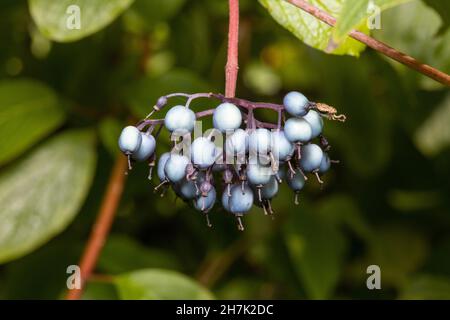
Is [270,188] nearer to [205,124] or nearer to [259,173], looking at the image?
[259,173]

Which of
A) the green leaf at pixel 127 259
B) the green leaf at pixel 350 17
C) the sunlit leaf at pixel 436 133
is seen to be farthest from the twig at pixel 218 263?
the green leaf at pixel 350 17

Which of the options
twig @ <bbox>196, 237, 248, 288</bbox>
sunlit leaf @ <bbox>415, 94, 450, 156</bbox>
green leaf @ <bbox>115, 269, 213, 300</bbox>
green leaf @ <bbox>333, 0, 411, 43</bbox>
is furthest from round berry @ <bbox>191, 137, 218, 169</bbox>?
sunlit leaf @ <bbox>415, 94, 450, 156</bbox>

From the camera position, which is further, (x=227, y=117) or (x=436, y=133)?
(x=436, y=133)

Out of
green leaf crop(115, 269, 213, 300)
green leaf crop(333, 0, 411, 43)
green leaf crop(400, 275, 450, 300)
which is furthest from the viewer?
green leaf crop(400, 275, 450, 300)

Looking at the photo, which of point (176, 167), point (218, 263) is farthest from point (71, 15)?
point (218, 263)

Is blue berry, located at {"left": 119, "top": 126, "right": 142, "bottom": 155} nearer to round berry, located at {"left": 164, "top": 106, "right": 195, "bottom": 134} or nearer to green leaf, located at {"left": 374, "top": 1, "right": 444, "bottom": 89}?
round berry, located at {"left": 164, "top": 106, "right": 195, "bottom": 134}
